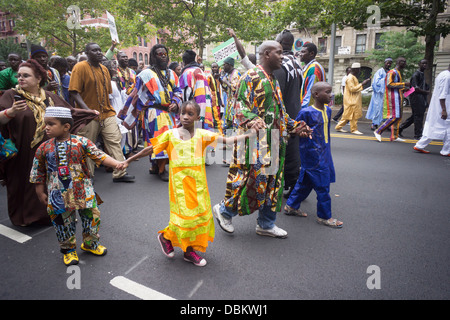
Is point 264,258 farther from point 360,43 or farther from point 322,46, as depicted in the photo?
point 322,46

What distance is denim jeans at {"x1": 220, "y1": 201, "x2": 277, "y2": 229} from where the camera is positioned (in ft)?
10.8

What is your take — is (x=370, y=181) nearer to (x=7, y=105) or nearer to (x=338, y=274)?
(x=338, y=274)

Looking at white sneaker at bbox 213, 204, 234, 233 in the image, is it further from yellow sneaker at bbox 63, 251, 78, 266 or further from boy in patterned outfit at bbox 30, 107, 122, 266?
yellow sneaker at bbox 63, 251, 78, 266

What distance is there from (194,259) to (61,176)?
1.34m

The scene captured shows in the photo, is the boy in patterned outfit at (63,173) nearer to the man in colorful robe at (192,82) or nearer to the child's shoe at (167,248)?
the child's shoe at (167,248)

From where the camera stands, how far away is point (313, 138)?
11.1 feet

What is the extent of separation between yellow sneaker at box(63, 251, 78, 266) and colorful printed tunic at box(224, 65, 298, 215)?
1505mm

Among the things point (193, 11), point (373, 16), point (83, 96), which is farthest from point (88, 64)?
point (193, 11)

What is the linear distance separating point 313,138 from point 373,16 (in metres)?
9.61

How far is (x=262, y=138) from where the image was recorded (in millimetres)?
2961

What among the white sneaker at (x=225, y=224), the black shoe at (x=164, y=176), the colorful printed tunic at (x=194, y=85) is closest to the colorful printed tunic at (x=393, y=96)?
the colorful printed tunic at (x=194, y=85)

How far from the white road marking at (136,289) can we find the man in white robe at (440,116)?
6822mm

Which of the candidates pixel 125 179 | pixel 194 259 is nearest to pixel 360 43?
pixel 125 179

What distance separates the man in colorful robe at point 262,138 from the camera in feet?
9.59
